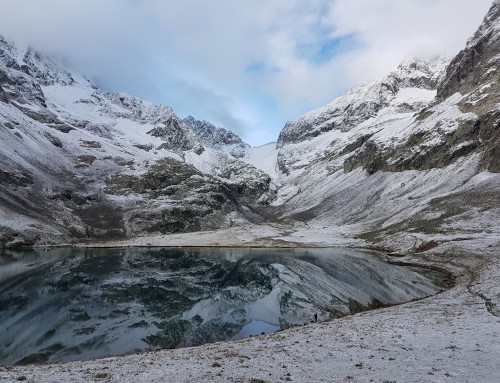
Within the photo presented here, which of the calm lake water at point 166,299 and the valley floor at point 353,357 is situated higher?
the calm lake water at point 166,299

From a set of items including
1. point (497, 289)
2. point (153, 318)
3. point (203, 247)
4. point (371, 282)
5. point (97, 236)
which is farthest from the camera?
point (97, 236)

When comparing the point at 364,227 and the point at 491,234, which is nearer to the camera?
the point at 491,234

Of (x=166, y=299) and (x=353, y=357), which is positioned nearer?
(x=353, y=357)

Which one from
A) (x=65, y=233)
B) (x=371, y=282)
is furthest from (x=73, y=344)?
(x=65, y=233)

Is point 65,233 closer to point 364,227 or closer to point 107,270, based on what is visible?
point 107,270

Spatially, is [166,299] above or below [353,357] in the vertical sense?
above

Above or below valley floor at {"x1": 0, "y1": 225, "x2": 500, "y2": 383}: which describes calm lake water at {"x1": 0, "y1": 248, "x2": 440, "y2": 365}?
above

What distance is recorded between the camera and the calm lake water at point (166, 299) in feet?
125

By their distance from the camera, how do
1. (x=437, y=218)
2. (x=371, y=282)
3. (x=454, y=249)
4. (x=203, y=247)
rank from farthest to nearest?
(x=203, y=247) → (x=437, y=218) → (x=454, y=249) → (x=371, y=282)

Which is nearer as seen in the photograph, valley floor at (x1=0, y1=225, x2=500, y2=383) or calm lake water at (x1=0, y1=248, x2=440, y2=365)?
valley floor at (x1=0, y1=225, x2=500, y2=383)

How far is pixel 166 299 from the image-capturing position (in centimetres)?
5903

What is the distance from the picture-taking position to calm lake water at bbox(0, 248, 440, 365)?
38.2m

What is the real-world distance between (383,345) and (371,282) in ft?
147

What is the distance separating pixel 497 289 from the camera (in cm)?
4016
